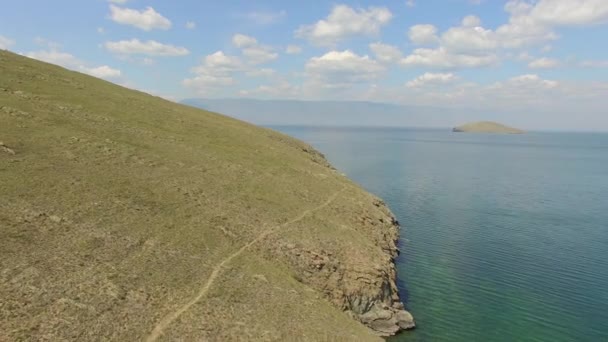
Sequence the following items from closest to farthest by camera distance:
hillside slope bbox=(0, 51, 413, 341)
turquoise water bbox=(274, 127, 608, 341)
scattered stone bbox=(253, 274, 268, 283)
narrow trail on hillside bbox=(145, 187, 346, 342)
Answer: narrow trail on hillside bbox=(145, 187, 346, 342), hillside slope bbox=(0, 51, 413, 341), scattered stone bbox=(253, 274, 268, 283), turquoise water bbox=(274, 127, 608, 341)

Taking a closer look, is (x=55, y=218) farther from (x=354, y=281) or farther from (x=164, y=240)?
(x=354, y=281)

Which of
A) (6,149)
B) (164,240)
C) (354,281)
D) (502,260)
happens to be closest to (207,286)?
(164,240)

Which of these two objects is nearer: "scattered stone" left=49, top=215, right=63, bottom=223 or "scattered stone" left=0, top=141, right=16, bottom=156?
"scattered stone" left=49, top=215, right=63, bottom=223

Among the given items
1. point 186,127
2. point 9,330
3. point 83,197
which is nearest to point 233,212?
point 83,197

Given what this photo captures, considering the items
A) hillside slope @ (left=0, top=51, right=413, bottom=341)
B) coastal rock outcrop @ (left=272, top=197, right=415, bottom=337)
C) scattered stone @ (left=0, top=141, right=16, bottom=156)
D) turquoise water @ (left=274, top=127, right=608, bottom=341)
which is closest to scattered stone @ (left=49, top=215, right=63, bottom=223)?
hillside slope @ (left=0, top=51, right=413, bottom=341)

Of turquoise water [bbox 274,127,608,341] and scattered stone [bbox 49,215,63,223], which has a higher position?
scattered stone [bbox 49,215,63,223]

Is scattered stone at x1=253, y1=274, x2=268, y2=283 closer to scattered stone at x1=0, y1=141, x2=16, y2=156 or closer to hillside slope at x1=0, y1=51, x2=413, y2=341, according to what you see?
hillside slope at x1=0, y1=51, x2=413, y2=341

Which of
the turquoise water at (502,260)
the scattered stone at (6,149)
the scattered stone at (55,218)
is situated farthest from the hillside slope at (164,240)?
the turquoise water at (502,260)

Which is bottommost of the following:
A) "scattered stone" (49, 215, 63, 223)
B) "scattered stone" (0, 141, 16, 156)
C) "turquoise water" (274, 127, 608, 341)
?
"turquoise water" (274, 127, 608, 341)

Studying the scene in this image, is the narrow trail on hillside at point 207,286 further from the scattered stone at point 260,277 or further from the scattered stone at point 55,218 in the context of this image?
the scattered stone at point 55,218

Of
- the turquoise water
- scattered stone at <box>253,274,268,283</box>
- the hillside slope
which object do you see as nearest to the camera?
the hillside slope
